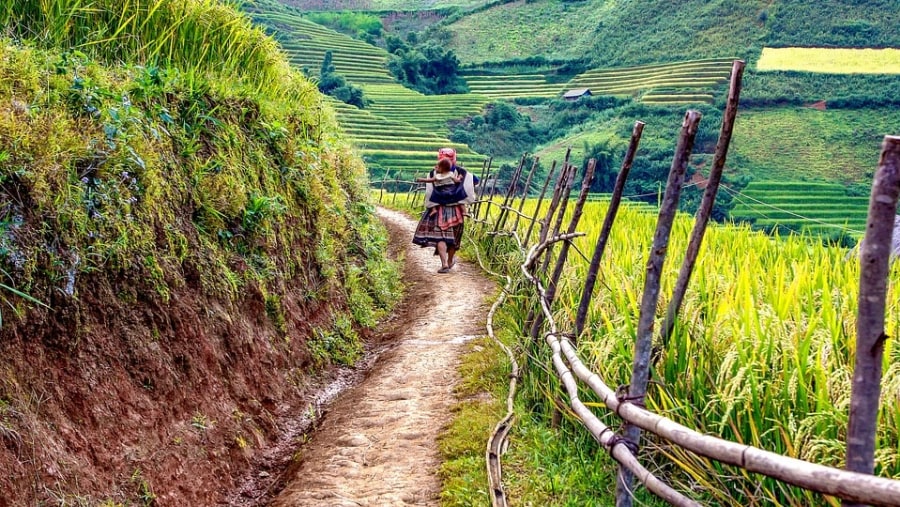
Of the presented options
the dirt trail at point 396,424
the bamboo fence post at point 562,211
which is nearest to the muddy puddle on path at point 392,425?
the dirt trail at point 396,424

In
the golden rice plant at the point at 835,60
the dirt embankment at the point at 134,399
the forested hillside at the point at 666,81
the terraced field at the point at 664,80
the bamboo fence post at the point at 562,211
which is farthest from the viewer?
the terraced field at the point at 664,80

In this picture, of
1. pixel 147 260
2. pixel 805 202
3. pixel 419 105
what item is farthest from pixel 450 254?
pixel 419 105

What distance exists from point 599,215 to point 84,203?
22.5ft

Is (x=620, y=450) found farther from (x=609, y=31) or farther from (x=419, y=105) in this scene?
(x=609, y=31)

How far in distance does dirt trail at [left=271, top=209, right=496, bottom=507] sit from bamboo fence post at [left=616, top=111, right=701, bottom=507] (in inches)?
42.2

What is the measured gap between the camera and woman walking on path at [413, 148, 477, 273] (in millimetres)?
8547

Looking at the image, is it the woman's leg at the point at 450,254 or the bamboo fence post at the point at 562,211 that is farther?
the woman's leg at the point at 450,254

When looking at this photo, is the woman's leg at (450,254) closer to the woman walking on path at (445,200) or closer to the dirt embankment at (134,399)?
the woman walking on path at (445,200)

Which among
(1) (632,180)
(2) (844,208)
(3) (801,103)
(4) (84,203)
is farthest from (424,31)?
(4) (84,203)

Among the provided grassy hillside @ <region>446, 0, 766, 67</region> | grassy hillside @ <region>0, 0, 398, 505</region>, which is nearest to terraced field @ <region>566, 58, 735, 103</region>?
grassy hillside @ <region>446, 0, 766, 67</region>

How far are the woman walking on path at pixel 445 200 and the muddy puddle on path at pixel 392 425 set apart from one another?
168 centimetres

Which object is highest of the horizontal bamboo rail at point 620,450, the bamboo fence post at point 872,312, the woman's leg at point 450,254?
the bamboo fence post at point 872,312

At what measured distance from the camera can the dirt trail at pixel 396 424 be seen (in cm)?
353

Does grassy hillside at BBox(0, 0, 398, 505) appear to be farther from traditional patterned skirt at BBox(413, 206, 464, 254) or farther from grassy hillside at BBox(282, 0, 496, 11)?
grassy hillside at BBox(282, 0, 496, 11)
